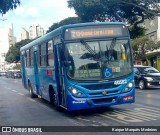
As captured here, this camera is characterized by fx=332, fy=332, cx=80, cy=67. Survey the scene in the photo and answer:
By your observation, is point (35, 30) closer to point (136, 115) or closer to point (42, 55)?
point (42, 55)

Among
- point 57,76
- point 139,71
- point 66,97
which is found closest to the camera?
point 66,97

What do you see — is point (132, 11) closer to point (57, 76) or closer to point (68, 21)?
point (57, 76)

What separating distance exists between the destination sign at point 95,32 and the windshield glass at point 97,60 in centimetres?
22

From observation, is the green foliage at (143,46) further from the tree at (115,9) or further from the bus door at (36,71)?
the bus door at (36,71)

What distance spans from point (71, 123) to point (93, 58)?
2.17 metres

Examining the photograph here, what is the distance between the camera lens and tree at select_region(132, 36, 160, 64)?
121 feet

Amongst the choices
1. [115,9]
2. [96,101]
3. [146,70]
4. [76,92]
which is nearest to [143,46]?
[115,9]

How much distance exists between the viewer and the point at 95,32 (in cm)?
1064

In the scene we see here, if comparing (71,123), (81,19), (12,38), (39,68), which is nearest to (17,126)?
(71,123)

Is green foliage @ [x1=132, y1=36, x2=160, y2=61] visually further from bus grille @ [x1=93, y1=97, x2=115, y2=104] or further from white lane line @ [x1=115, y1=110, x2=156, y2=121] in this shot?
bus grille @ [x1=93, y1=97, x2=115, y2=104]

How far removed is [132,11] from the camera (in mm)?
31922

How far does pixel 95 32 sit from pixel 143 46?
28.1 meters

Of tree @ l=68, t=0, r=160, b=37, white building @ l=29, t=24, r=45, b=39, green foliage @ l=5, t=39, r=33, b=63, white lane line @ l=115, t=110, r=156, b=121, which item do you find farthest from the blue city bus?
white building @ l=29, t=24, r=45, b=39

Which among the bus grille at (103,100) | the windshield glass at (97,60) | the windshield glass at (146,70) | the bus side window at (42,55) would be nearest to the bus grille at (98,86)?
the windshield glass at (97,60)
